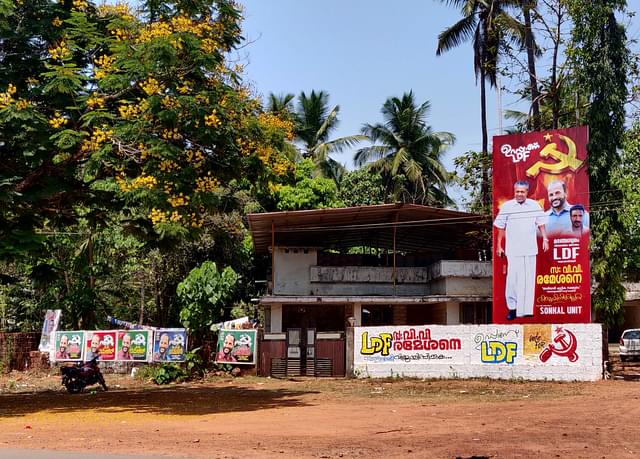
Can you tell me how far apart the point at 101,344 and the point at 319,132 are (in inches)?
1013

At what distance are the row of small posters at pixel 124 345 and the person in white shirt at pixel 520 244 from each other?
37.1ft

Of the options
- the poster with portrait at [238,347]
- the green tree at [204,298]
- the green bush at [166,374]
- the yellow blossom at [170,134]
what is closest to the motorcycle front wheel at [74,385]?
the green bush at [166,374]

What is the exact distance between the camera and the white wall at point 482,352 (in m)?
20.1

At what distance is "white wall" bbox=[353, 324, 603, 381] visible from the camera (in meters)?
20.1

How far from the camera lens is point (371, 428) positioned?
40.3 feet

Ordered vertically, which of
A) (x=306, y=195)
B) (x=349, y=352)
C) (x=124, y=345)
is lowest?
(x=349, y=352)

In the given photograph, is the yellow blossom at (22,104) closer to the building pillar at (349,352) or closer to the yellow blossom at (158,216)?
the yellow blossom at (158,216)

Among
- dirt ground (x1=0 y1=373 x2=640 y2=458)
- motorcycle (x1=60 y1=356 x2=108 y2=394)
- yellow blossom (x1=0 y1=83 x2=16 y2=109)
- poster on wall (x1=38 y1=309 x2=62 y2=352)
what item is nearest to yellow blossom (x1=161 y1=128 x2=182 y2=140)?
yellow blossom (x1=0 y1=83 x2=16 y2=109)

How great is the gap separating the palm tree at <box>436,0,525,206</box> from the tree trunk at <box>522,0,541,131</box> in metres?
0.85

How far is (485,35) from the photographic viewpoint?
34.2 meters

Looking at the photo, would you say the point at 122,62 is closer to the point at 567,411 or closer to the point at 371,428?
the point at 371,428

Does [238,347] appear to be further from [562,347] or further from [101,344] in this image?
[562,347]

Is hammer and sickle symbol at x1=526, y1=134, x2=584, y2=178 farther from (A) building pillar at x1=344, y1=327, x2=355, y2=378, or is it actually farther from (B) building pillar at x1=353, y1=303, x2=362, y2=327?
(B) building pillar at x1=353, y1=303, x2=362, y2=327

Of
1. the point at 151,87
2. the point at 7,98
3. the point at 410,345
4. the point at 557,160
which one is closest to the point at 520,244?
the point at 557,160
